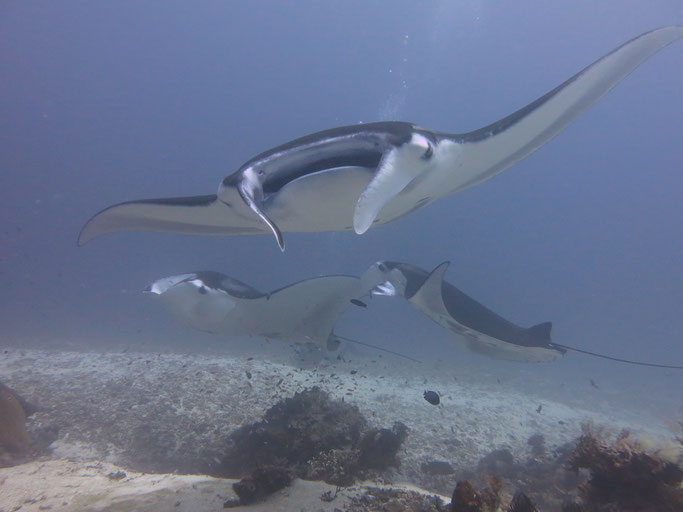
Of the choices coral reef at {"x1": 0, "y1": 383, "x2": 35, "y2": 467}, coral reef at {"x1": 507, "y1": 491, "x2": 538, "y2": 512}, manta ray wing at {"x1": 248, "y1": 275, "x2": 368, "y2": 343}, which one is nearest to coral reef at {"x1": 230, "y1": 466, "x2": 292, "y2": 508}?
coral reef at {"x1": 507, "y1": 491, "x2": 538, "y2": 512}

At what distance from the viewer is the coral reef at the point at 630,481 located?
224 centimetres

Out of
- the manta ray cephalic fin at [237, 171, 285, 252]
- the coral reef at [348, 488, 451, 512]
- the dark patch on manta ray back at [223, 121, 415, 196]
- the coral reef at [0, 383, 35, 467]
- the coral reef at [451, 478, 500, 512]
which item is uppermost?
the dark patch on manta ray back at [223, 121, 415, 196]

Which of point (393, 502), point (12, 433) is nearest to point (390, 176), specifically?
point (393, 502)

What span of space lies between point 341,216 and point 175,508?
9.63 feet

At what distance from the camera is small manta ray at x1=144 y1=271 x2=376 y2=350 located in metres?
5.53

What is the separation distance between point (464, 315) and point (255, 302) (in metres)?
3.37

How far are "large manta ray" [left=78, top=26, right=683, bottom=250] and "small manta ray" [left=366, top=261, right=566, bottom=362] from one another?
170 cm

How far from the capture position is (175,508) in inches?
109

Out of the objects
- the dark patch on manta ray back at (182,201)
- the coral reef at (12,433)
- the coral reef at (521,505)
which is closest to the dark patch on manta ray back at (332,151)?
the dark patch on manta ray back at (182,201)

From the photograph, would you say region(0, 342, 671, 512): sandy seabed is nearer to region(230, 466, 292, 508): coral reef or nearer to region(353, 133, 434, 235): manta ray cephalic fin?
region(230, 466, 292, 508): coral reef

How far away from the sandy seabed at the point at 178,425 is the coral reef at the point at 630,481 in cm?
186

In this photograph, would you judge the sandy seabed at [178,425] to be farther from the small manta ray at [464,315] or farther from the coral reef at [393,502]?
the small manta ray at [464,315]

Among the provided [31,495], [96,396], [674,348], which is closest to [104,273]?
[96,396]

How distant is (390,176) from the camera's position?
2289 mm
